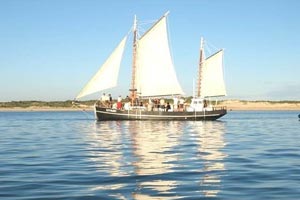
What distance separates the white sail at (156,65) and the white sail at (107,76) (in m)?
3.72

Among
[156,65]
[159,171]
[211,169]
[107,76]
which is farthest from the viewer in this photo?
[156,65]

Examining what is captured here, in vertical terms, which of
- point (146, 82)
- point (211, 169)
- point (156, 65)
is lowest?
point (211, 169)

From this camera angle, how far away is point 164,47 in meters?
75.8

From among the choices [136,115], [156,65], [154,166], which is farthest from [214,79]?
[154,166]

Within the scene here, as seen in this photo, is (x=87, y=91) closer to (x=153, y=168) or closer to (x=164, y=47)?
(x=164, y=47)

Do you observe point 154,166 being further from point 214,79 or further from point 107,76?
point 214,79

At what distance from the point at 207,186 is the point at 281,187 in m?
2.19

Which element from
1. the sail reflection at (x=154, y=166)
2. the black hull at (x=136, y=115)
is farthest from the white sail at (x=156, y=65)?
the sail reflection at (x=154, y=166)

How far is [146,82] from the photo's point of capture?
77.0 meters

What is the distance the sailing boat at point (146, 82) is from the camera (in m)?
75.1

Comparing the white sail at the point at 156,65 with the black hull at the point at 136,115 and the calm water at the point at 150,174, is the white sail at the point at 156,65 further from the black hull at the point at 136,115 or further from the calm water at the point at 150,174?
the calm water at the point at 150,174

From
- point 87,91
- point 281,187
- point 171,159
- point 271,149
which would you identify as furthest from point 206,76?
point 281,187

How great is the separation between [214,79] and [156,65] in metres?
14.6

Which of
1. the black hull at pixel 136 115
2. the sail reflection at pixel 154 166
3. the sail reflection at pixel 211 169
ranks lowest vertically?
Answer: the sail reflection at pixel 211 169
